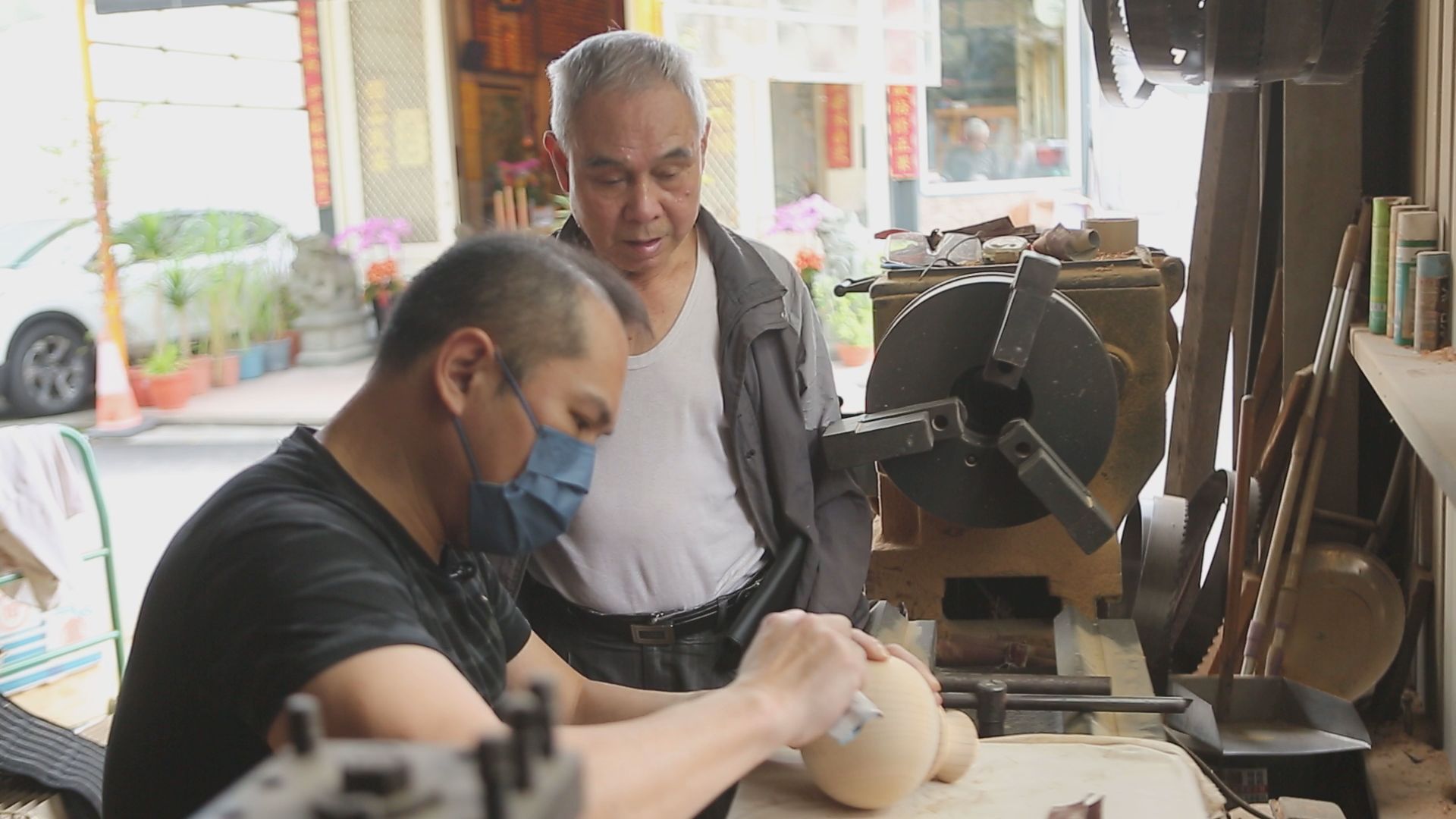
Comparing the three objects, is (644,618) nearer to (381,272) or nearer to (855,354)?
(855,354)

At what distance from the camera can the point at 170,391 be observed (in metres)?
8.32

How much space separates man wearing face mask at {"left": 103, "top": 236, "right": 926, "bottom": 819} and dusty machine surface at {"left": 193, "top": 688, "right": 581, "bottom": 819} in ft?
1.19

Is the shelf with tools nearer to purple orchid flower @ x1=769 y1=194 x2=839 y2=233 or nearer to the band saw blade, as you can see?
the band saw blade

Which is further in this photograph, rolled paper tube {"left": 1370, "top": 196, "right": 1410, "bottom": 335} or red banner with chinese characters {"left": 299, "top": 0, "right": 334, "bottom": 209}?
red banner with chinese characters {"left": 299, "top": 0, "right": 334, "bottom": 209}

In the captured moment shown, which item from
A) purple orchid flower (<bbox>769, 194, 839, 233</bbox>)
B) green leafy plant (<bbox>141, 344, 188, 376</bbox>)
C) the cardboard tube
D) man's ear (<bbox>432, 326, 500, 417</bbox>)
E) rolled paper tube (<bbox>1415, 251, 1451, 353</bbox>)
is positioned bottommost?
green leafy plant (<bbox>141, 344, 188, 376</bbox>)

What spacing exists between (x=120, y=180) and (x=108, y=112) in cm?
57

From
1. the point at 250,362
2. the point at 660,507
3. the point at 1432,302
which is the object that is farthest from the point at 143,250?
the point at 1432,302

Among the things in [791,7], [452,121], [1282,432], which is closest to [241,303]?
[452,121]

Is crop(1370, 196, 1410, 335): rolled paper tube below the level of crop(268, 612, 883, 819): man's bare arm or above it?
above

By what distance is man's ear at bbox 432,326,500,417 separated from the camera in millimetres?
1250

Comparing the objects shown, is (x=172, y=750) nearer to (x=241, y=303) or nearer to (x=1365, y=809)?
(x=1365, y=809)

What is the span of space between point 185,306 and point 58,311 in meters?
0.75

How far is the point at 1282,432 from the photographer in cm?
331

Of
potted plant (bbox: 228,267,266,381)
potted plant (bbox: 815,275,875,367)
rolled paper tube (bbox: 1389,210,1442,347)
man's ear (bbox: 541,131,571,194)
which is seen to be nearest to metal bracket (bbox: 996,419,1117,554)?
man's ear (bbox: 541,131,571,194)
